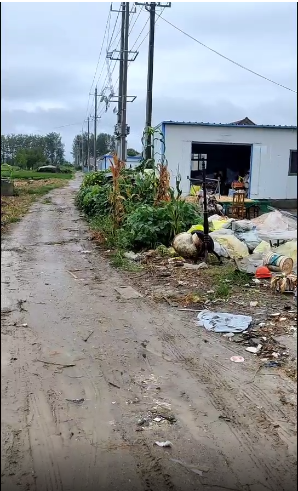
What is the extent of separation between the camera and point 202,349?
3.44m

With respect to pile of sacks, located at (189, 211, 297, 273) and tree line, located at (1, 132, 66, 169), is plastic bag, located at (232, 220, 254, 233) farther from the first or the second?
tree line, located at (1, 132, 66, 169)

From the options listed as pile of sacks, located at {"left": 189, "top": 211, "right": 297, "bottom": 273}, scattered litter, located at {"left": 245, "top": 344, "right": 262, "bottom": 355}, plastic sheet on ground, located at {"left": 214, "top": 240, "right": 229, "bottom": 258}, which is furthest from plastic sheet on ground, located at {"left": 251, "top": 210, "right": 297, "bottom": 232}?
scattered litter, located at {"left": 245, "top": 344, "right": 262, "bottom": 355}

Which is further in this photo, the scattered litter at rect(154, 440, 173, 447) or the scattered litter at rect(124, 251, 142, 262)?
the scattered litter at rect(124, 251, 142, 262)

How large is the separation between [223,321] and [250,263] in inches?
86.6

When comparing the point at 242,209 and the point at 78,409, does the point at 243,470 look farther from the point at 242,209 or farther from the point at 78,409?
the point at 242,209

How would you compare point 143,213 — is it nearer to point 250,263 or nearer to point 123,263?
point 123,263

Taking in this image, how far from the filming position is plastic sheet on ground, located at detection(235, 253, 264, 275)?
5.68m

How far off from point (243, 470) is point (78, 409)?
2.98 feet

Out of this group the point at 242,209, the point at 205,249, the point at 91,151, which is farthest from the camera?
the point at 91,151

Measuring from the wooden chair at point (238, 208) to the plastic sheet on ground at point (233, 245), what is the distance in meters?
4.18

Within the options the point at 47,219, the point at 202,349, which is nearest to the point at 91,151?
the point at 47,219

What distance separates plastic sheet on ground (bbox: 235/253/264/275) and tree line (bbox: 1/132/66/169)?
358 cm

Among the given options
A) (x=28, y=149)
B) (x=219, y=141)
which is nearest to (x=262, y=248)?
(x=28, y=149)

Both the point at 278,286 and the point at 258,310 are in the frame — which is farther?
the point at 278,286
